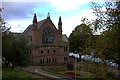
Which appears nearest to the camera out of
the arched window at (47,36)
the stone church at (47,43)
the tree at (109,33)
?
the tree at (109,33)

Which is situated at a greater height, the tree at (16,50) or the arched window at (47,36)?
the arched window at (47,36)

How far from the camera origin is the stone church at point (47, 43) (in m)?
48.7

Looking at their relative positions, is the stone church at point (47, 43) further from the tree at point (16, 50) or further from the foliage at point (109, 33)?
the foliage at point (109, 33)

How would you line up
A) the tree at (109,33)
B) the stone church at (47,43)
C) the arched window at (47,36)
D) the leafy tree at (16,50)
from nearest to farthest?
the tree at (109,33), the leafy tree at (16,50), the stone church at (47,43), the arched window at (47,36)

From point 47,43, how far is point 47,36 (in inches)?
112

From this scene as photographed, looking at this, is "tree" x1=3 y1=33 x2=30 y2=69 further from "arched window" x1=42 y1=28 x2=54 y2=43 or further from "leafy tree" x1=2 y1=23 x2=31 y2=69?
"arched window" x1=42 y1=28 x2=54 y2=43

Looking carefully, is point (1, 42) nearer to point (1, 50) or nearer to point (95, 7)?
point (1, 50)

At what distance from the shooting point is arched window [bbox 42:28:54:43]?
1995 inches

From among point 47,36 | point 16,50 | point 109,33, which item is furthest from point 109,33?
point 47,36

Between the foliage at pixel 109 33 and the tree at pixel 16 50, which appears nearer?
the foliage at pixel 109 33

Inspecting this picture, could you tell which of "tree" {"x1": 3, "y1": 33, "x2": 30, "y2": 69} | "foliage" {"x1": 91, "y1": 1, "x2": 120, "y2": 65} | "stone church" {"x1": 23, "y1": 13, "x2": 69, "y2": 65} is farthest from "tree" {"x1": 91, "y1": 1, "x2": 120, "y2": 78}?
"stone church" {"x1": 23, "y1": 13, "x2": 69, "y2": 65}

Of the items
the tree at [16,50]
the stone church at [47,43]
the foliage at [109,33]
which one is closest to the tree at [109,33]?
the foliage at [109,33]

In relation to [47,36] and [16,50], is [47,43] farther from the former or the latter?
[16,50]

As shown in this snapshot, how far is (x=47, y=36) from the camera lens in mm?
51406
